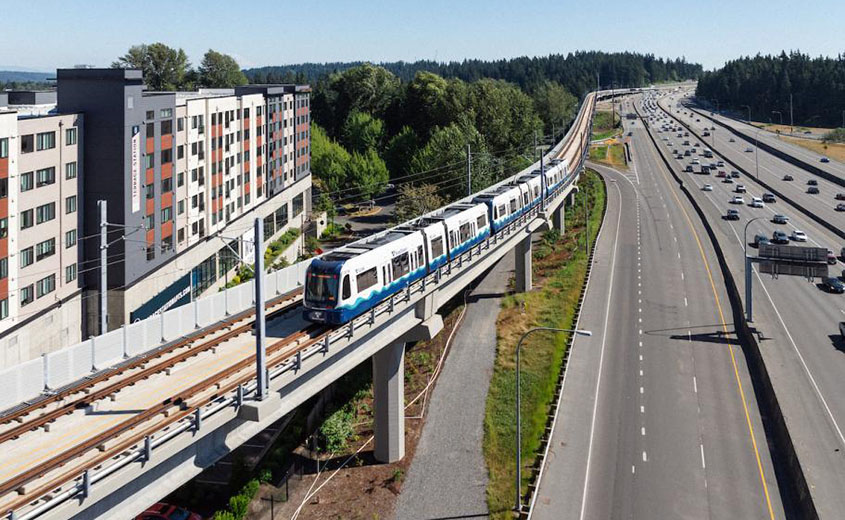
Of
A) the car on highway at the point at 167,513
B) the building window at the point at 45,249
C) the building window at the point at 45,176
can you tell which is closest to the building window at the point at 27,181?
the building window at the point at 45,176

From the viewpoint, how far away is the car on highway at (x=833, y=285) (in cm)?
6606

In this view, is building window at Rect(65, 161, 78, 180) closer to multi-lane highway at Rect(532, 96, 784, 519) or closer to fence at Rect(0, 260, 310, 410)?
fence at Rect(0, 260, 310, 410)

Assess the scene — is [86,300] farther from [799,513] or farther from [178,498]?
[799,513]

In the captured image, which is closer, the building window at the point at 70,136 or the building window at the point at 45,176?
the building window at the point at 45,176

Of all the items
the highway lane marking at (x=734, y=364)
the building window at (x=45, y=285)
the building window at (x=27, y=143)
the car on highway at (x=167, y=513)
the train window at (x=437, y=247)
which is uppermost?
the building window at (x=27, y=143)

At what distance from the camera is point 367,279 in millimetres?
33875

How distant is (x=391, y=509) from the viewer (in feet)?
114

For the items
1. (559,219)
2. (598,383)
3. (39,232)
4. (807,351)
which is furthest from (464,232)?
(559,219)

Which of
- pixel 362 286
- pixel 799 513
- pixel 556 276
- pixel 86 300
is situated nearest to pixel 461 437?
pixel 362 286

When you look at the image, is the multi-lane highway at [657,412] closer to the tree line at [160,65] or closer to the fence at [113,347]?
the fence at [113,347]

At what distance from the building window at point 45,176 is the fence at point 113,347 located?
2070 cm

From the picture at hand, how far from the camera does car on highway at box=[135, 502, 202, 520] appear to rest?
31.6 meters

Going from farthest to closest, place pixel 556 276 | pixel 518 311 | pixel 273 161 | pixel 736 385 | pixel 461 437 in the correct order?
1. pixel 273 161
2. pixel 556 276
3. pixel 518 311
4. pixel 736 385
5. pixel 461 437

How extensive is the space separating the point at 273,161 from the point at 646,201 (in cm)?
6063
